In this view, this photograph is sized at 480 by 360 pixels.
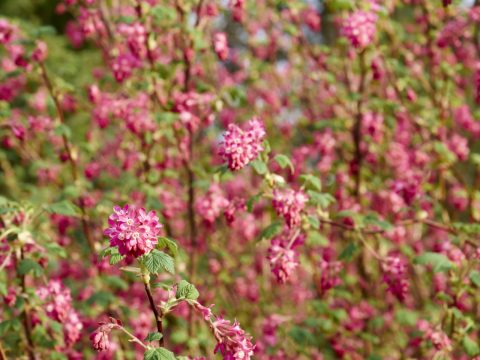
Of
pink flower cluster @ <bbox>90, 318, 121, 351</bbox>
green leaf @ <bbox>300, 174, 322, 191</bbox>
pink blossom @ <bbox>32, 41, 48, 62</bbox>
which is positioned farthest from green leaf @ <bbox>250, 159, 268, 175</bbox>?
pink blossom @ <bbox>32, 41, 48, 62</bbox>

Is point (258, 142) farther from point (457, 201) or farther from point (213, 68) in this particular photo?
point (213, 68)

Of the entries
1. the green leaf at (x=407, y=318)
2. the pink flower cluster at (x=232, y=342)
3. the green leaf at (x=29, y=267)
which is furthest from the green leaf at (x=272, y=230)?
the green leaf at (x=407, y=318)

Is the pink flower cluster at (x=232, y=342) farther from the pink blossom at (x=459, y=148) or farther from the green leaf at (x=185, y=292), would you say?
the pink blossom at (x=459, y=148)

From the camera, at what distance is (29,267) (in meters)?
3.28

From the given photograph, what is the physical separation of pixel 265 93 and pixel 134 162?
7.55ft

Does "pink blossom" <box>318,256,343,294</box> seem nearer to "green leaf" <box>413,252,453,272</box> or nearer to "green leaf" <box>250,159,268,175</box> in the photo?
"green leaf" <box>413,252,453,272</box>

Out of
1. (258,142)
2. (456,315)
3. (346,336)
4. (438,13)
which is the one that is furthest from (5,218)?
(438,13)

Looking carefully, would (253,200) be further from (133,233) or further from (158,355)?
(158,355)

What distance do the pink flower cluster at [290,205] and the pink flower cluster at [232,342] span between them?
0.91 metres

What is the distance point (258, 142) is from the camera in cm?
320

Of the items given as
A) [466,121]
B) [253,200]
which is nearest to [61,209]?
[253,200]

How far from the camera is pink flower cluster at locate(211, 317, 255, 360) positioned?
238cm

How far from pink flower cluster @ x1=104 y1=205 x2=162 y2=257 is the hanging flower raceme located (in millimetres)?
812

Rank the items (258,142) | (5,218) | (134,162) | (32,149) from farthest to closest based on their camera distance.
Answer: (32,149) → (134,162) → (5,218) → (258,142)
